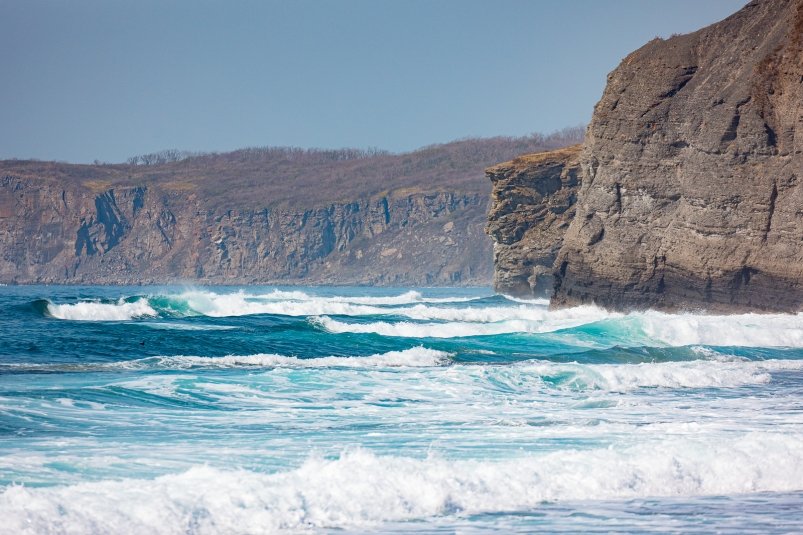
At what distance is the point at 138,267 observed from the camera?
478 feet

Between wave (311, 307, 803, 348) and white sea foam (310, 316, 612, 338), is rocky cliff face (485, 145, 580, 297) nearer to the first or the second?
wave (311, 307, 803, 348)

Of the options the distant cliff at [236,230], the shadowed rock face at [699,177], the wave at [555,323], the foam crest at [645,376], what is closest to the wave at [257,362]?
the foam crest at [645,376]

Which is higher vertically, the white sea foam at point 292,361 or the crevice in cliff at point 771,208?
the crevice in cliff at point 771,208

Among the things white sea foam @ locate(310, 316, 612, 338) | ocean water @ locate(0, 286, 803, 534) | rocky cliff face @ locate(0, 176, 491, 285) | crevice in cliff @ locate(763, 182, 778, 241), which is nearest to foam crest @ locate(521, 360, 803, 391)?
ocean water @ locate(0, 286, 803, 534)

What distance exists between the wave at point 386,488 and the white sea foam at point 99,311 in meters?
26.9

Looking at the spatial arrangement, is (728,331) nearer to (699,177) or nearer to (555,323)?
(555,323)

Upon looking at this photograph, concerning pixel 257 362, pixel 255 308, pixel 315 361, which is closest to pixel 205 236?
pixel 255 308

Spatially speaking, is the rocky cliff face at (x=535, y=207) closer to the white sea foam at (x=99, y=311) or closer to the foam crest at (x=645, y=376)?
the white sea foam at (x=99, y=311)

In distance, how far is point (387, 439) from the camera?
467 inches

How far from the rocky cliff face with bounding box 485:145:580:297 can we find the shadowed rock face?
980cm

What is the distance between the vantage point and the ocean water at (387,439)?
28.0ft

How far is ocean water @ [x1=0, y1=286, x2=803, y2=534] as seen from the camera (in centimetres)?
855

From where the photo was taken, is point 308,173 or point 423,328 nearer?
point 423,328

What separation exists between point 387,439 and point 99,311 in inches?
1044
